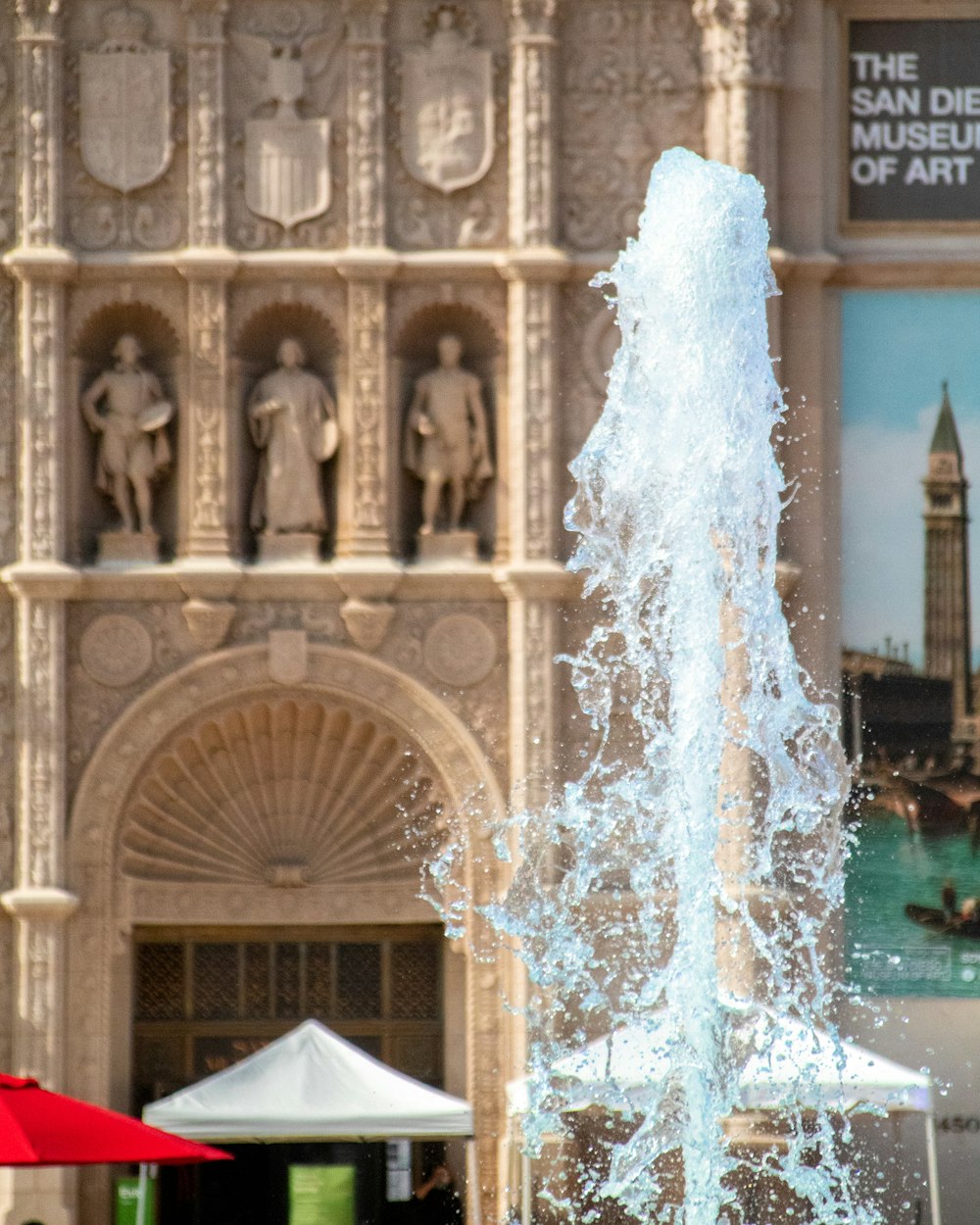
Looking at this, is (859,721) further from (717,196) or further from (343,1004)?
(717,196)

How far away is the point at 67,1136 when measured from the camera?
12570mm

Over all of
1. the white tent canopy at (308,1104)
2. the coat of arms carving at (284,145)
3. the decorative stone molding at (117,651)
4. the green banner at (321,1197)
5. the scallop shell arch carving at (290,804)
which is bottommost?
the green banner at (321,1197)

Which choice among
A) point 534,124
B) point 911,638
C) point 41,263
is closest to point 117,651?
point 41,263

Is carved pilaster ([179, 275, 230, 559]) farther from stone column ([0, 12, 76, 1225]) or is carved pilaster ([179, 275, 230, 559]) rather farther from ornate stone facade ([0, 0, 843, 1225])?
stone column ([0, 12, 76, 1225])

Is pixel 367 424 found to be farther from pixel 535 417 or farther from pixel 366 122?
pixel 366 122

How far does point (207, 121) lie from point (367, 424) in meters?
2.66

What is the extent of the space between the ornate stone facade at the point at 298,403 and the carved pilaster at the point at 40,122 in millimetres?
27

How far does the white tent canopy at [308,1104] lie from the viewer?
19.7 m

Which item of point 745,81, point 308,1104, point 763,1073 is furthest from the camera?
point 745,81

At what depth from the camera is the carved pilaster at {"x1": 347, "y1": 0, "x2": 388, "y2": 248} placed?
75.4 feet

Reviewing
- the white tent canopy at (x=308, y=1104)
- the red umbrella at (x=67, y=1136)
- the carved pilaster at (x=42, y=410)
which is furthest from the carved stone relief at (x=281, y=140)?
the red umbrella at (x=67, y=1136)

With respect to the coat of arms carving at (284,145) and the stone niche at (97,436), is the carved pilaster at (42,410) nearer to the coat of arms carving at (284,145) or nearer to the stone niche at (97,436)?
the stone niche at (97,436)

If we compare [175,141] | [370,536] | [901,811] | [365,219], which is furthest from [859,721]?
[175,141]

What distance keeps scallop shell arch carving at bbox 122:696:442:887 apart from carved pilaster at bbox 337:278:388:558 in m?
1.38
